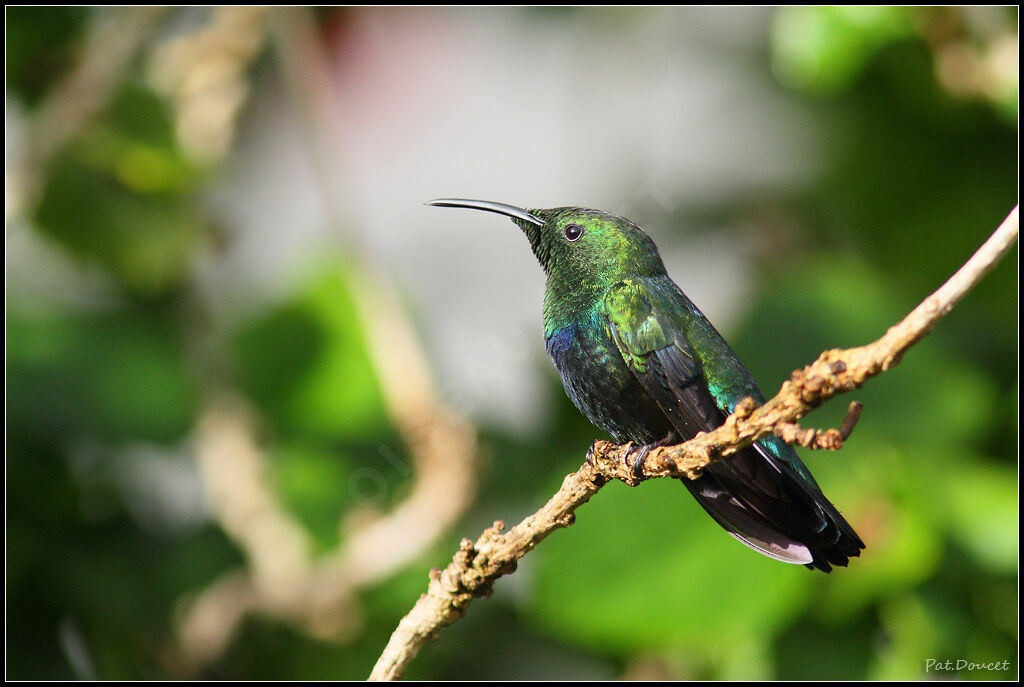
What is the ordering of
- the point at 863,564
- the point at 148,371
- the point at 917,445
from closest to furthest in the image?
the point at 863,564
the point at 917,445
the point at 148,371

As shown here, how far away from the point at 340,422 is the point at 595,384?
2.04m

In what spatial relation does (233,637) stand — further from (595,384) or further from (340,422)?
(595,384)

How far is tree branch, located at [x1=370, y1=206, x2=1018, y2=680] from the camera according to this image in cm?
53

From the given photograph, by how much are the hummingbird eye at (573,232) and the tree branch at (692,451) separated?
0.26m

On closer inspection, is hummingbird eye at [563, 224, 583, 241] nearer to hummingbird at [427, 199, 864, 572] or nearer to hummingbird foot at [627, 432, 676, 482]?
hummingbird at [427, 199, 864, 572]

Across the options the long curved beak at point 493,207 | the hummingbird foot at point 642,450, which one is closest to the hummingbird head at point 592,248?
the long curved beak at point 493,207

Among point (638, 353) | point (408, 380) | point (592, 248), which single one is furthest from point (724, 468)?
point (408, 380)

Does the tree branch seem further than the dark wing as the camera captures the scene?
No

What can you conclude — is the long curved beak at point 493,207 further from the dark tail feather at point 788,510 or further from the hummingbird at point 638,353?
the dark tail feather at point 788,510

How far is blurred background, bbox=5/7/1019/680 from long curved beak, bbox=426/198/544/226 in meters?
0.63

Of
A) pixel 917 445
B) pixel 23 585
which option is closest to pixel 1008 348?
pixel 917 445

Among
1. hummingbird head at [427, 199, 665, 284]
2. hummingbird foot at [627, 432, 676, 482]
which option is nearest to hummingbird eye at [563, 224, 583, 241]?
hummingbird head at [427, 199, 665, 284]

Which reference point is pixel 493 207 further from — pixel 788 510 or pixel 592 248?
pixel 788 510

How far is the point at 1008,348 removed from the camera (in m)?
2.85
